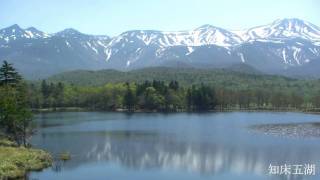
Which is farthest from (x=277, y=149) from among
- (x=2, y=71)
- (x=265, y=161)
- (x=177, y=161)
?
(x=2, y=71)

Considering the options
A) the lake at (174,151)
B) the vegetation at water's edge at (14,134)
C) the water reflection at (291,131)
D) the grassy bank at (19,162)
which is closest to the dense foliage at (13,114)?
the vegetation at water's edge at (14,134)

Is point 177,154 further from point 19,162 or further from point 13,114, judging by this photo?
point 19,162

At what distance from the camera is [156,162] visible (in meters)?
74.4

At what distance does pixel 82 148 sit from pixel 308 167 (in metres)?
39.6

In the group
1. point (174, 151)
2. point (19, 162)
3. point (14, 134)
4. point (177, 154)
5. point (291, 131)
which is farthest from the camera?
point (291, 131)

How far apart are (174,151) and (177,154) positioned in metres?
3.34

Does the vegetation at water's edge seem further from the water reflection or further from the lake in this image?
the water reflection

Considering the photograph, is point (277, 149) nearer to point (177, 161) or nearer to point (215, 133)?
point (177, 161)

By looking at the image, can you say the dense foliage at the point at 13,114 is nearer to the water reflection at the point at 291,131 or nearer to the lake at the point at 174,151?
the lake at the point at 174,151

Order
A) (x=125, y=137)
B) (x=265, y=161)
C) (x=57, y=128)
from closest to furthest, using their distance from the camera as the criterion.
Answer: (x=265, y=161)
(x=125, y=137)
(x=57, y=128)

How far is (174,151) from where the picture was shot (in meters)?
85.6

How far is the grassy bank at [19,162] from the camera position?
56.0m

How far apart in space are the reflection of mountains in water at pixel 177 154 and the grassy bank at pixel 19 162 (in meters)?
3.95

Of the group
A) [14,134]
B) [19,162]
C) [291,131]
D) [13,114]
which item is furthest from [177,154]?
[291,131]
